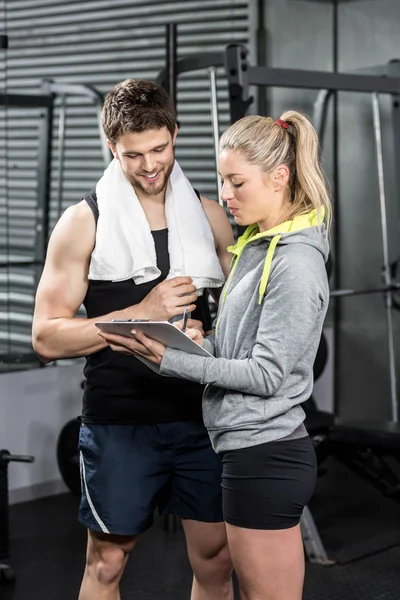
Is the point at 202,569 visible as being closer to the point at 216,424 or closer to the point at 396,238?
the point at 216,424

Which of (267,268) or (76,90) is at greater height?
(76,90)

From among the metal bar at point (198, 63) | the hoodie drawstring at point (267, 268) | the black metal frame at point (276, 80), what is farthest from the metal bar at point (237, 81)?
the hoodie drawstring at point (267, 268)

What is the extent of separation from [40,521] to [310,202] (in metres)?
2.68

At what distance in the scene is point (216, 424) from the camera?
2109mm

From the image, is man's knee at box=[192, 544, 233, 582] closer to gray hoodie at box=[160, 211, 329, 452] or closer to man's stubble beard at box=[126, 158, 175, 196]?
gray hoodie at box=[160, 211, 329, 452]

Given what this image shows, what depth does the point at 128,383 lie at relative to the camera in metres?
2.43

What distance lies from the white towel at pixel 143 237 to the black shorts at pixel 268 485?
21.0 inches

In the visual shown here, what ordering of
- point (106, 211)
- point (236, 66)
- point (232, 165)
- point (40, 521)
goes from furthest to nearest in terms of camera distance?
point (40, 521) < point (236, 66) < point (106, 211) < point (232, 165)

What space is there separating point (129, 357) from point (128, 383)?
64mm

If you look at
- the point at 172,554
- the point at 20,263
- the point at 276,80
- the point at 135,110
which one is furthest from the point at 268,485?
the point at 20,263

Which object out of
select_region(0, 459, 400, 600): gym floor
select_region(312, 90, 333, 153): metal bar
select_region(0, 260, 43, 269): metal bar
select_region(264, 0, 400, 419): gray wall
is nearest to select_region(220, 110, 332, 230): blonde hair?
select_region(0, 459, 400, 600): gym floor

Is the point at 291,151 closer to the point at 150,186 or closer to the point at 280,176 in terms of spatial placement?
the point at 280,176

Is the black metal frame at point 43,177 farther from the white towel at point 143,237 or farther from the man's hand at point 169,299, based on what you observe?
the man's hand at point 169,299

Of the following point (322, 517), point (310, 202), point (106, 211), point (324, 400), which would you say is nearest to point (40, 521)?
point (322, 517)
